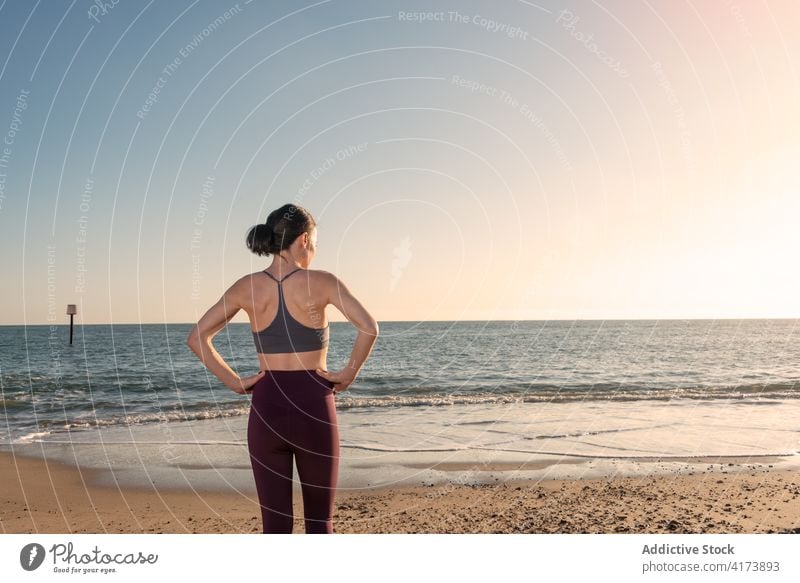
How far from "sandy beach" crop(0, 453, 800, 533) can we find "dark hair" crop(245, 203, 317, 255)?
4.82 meters

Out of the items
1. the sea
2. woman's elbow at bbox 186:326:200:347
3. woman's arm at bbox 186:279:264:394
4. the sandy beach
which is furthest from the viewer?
the sea

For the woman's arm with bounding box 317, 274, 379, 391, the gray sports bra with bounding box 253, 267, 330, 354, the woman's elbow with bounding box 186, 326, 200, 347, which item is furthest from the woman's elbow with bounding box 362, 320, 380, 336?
the woman's elbow with bounding box 186, 326, 200, 347

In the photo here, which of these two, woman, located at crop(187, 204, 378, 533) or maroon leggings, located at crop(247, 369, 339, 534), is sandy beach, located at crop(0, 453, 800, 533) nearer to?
maroon leggings, located at crop(247, 369, 339, 534)

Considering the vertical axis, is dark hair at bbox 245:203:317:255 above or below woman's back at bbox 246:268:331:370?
above

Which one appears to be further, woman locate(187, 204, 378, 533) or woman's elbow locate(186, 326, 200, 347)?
woman's elbow locate(186, 326, 200, 347)

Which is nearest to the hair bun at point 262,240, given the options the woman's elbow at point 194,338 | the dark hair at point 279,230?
the dark hair at point 279,230

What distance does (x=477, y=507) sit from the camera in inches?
334

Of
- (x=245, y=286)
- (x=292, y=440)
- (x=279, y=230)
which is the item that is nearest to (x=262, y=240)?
(x=279, y=230)

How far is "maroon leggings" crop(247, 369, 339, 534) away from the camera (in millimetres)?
3984

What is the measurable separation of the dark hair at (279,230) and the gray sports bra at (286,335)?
16cm

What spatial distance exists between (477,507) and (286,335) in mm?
5407

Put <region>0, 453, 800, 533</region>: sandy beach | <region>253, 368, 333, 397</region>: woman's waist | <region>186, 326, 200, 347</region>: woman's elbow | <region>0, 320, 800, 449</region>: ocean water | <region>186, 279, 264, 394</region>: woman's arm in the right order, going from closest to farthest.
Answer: <region>253, 368, 333, 397</region>: woman's waist < <region>186, 279, 264, 394</region>: woman's arm < <region>186, 326, 200, 347</region>: woman's elbow < <region>0, 453, 800, 533</region>: sandy beach < <region>0, 320, 800, 449</region>: ocean water

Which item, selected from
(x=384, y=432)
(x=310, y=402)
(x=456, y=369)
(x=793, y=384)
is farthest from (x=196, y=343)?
(x=456, y=369)

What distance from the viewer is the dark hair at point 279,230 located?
→ 4.00 metres
